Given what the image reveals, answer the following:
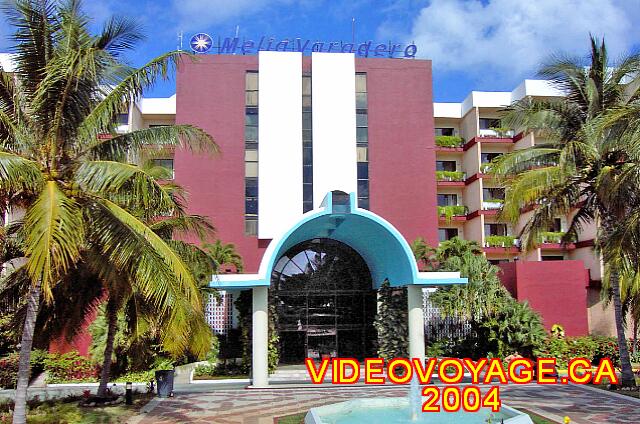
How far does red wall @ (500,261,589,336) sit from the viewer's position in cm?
2961

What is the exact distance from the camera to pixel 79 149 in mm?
12516

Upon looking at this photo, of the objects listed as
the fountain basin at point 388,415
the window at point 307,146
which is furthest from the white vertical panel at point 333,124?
the fountain basin at point 388,415

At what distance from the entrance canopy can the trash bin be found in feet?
11.7

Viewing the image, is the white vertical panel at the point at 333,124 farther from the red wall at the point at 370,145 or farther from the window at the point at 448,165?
the window at the point at 448,165

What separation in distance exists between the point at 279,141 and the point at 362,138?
4873 millimetres

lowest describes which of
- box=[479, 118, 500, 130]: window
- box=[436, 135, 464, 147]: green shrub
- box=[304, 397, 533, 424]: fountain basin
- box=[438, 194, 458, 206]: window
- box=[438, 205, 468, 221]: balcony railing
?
box=[304, 397, 533, 424]: fountain basin

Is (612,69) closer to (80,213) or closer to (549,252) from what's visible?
(80,213)

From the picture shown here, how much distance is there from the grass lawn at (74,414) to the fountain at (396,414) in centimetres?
492

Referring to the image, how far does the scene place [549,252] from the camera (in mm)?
39469

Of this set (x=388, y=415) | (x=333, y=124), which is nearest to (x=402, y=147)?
(x=333, y=124)

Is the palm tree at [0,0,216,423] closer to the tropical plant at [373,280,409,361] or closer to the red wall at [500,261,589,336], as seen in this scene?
the tropical plant at [373,280,409,361]

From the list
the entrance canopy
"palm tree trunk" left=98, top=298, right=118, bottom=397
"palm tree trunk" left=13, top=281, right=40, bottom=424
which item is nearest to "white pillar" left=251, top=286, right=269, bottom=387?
the entrance canopy

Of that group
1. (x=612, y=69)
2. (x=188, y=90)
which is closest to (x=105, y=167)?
Answer: (x=612, y=69)

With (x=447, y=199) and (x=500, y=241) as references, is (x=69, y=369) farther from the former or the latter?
(x=447, y=199)
